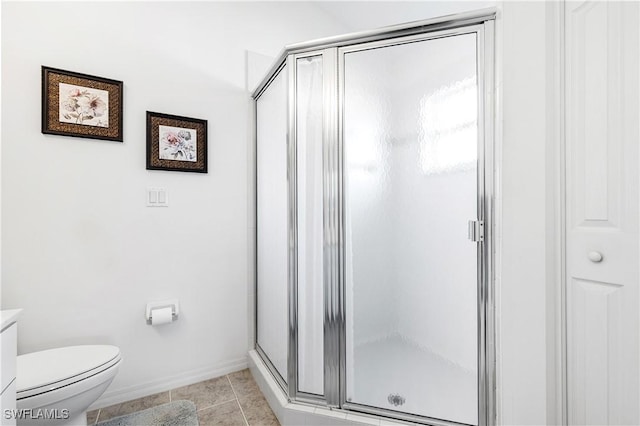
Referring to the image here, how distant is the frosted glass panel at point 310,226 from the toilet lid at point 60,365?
2.99 feet

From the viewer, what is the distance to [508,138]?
117 cm

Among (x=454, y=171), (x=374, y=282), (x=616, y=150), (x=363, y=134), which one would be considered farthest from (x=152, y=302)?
(x=616, y=150)

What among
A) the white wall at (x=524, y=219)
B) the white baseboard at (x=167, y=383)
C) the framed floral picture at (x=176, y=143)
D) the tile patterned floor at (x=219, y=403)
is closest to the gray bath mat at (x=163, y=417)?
the tile patterned floor at (x=219, y=403)

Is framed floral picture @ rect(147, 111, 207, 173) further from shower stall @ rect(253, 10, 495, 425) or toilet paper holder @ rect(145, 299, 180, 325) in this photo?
toilet paper holder @ rect(145, 299, 180, 325)

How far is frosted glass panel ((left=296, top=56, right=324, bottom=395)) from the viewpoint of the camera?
1.50 meters

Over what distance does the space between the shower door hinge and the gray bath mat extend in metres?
1.62

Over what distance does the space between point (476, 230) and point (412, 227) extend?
256 mm

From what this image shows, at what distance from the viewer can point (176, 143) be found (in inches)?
75.4

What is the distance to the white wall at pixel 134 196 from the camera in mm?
1549

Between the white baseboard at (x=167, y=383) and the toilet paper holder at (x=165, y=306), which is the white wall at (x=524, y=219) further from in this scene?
the toilet paper holder at (x=165, y=306)

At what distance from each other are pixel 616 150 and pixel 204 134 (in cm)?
201

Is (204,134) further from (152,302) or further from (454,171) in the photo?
(454,171)

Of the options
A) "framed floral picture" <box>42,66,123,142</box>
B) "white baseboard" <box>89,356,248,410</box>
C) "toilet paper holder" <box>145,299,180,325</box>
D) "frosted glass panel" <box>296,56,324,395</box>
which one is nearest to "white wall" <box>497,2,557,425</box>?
"frosted glass panel" <box>296,56,324,395</box>

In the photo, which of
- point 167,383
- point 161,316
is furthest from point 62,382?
point 167,383
